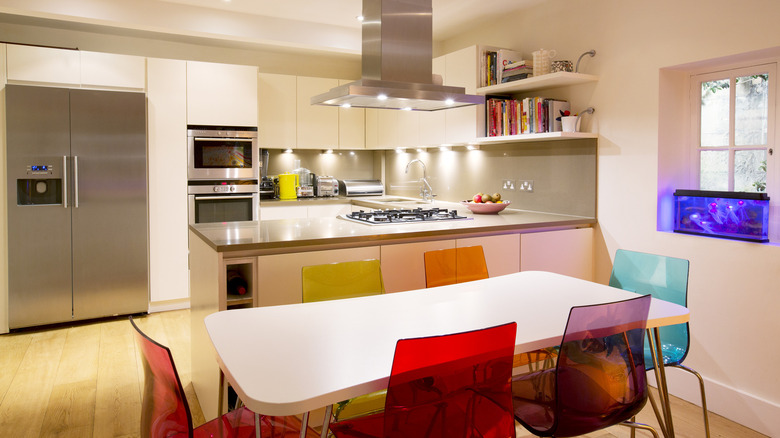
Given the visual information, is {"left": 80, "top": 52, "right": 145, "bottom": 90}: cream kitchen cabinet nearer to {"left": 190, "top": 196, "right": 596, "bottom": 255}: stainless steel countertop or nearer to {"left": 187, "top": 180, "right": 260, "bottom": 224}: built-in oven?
{"left": 187, "top": 180, "right": 260, "bottom": 224}: built-in oven

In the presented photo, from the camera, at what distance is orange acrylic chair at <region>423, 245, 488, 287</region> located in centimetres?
251

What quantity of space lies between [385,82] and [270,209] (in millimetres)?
2649

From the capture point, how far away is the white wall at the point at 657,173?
2.69 metres

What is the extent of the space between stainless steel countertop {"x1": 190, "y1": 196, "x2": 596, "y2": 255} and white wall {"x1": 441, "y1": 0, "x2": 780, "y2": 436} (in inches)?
16.4

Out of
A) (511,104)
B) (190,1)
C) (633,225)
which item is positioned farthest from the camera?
(190,1)

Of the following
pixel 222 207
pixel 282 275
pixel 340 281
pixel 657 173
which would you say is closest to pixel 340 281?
pixel 340 281

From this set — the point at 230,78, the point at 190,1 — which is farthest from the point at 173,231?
the point at 190,1

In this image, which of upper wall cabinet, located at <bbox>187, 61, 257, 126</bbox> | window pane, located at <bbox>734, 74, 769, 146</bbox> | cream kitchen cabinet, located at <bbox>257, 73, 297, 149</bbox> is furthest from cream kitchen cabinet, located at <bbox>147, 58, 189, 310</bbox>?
window pane, located at <bbox>734, 74, 769, 146</bbox>

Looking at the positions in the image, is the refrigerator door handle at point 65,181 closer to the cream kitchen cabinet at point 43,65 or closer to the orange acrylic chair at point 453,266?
the cream kitchen cabinet at point 43,65

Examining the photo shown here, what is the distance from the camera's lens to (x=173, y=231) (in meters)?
4.61

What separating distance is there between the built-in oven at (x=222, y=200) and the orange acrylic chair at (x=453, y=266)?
2.79m

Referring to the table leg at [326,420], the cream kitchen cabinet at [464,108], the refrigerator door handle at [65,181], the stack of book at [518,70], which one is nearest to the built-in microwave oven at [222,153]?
the refrigerator door handle at [65,181]

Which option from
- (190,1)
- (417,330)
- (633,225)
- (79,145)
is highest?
(190,1)

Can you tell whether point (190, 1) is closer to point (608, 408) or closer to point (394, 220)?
point (394, 220)
